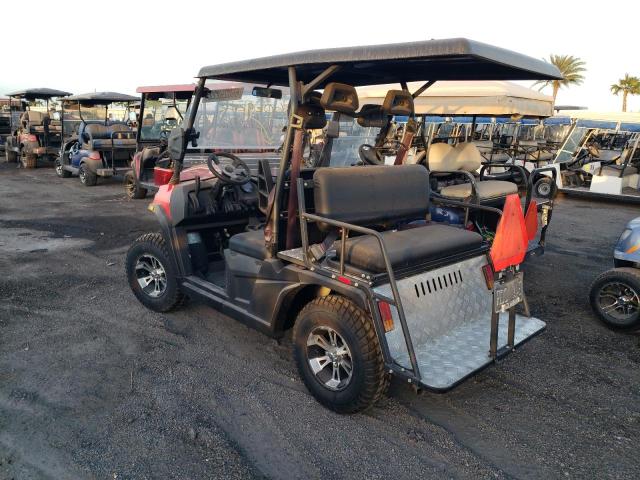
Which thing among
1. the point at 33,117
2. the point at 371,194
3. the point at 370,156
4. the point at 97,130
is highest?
the point at 33,117

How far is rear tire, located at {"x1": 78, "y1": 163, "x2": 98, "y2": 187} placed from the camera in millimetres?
11345

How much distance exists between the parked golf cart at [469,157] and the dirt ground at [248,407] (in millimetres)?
1144

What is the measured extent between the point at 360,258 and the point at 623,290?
8.93 feet

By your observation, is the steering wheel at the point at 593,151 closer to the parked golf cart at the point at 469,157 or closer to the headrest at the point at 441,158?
the parked golf cart at the point at 469,157

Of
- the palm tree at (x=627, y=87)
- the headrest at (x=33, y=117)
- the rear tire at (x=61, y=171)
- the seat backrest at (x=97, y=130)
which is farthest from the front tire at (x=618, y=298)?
the palm tree at (x=627, y=87)

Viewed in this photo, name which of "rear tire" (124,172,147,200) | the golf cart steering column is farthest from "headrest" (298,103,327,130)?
"rear tire" (124,172,147,200)

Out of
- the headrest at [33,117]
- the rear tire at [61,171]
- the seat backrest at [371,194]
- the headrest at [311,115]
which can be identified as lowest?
the rear tire at [61,171]

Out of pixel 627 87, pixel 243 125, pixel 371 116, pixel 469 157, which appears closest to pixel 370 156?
pixel 371 116

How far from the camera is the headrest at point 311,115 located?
2.90 metres

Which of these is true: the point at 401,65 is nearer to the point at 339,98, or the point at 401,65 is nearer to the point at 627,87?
the point at 339,98

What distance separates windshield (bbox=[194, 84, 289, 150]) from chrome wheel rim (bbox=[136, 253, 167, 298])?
1349 mm

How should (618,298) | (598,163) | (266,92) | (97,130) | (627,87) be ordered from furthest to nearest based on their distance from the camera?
(627,87), (97,130), (598,163), (618,298), (266,92)

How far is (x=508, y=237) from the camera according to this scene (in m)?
2.53

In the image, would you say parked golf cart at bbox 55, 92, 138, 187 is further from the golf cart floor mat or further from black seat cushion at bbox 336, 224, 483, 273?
the golf cart floor mat
